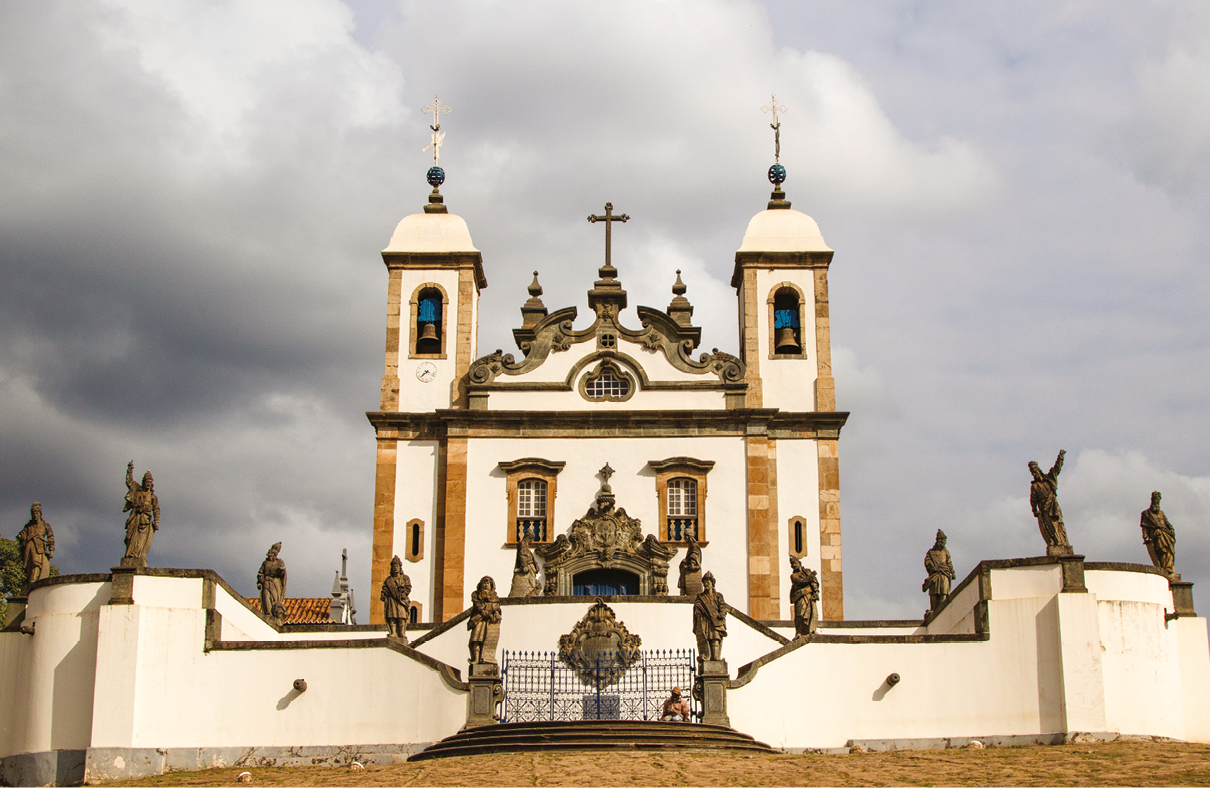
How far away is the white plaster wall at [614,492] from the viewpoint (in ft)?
100

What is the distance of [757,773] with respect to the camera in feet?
59.2

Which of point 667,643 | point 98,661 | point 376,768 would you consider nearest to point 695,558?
point 667,643

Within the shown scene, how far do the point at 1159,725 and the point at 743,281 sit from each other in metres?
15.2

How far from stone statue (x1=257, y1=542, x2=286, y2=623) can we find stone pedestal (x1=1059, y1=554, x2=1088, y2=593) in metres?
13.3

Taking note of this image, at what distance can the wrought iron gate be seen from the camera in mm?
22203

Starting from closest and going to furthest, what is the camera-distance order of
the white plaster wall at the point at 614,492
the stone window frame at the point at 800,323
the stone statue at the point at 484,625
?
the stone statue at the point at 484,625 → the white plaster wall at the point at 614,492 → the stone window frame at the point at 800,323

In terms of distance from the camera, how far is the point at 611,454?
103ft

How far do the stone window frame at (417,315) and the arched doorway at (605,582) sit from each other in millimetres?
6555

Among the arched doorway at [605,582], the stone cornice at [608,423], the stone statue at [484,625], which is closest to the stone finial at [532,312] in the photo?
the stone cornice at [608,423]

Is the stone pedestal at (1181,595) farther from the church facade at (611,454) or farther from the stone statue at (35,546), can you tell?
the stone statue at (35,546)

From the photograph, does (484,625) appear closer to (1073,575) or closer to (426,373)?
(1073,575)

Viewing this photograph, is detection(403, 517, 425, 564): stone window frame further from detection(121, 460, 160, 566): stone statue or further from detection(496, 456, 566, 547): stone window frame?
detection(121, 460, 160, 566): stone statue

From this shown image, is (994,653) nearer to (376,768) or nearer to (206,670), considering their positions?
(376,768)

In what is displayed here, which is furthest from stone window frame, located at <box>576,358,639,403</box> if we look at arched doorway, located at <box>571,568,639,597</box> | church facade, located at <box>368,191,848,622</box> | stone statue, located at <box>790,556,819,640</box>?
stone statue, located at <box>790,556,819,640</box>
